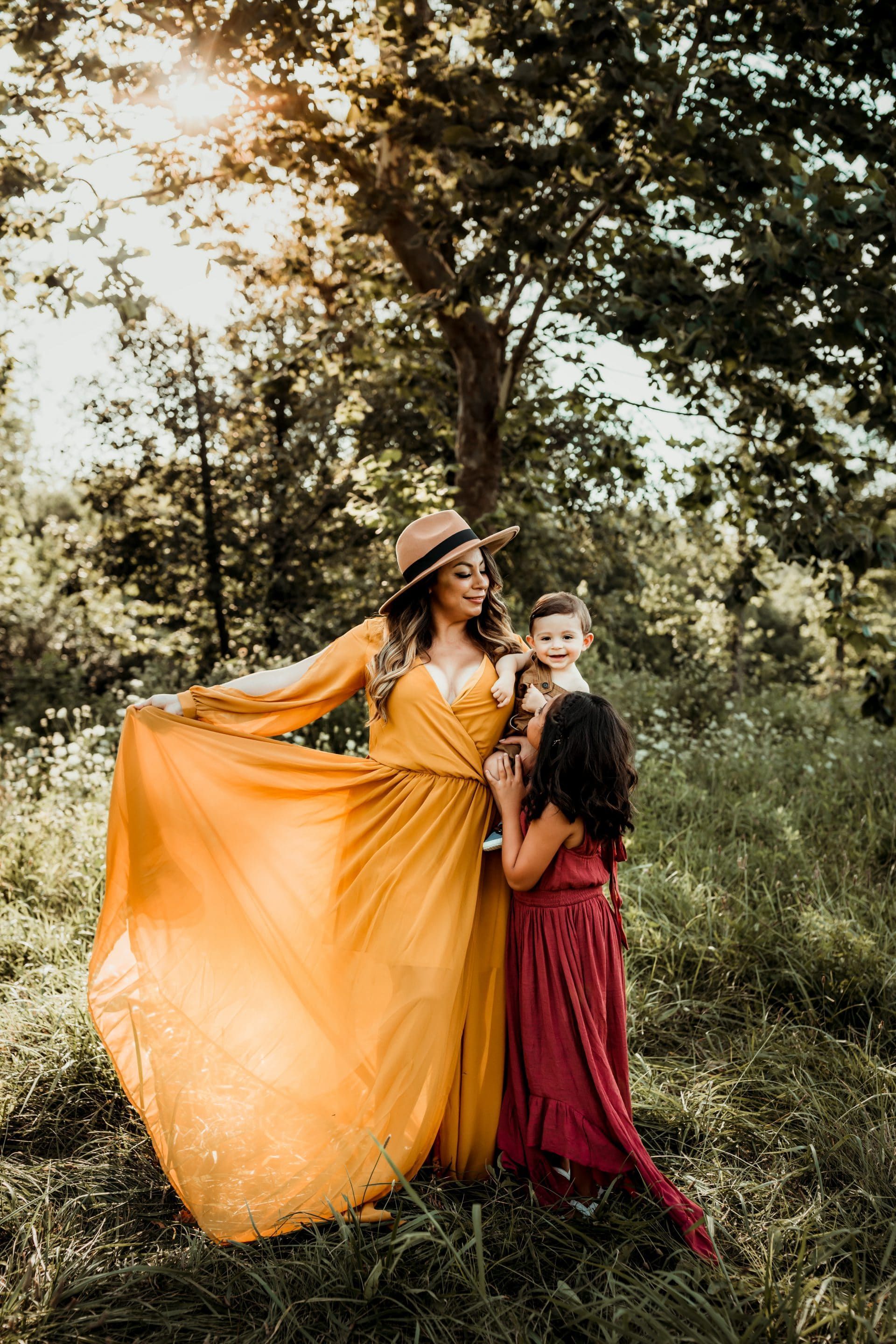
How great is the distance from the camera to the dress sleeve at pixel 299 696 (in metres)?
3.22

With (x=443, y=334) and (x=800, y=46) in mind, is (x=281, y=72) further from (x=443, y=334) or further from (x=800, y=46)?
(x=800, y=46)

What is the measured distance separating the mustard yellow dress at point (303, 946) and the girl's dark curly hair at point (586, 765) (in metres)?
0.38

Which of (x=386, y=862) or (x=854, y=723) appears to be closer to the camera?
(x=386, y=862)

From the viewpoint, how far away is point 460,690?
120 inches

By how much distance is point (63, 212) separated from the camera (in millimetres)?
4738

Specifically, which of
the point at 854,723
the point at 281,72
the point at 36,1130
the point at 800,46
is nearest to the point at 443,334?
the point at 281,72

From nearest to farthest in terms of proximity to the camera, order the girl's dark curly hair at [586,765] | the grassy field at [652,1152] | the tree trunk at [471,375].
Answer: the grassy field at [652,1152] → the girl's dark curly hair at [586,765] → the tree trunk at [471,375]

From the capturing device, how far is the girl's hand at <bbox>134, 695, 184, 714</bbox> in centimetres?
325

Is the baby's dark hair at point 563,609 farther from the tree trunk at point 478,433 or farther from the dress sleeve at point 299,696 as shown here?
the tree trunk at point 478,433

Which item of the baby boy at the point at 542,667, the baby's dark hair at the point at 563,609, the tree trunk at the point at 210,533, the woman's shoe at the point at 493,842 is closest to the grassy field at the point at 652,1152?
the woman's shoe at the point at 493,842

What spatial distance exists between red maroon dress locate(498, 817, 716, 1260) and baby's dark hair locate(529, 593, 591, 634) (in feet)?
2.23

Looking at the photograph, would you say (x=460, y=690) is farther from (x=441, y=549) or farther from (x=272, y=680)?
(x=272, y=680)

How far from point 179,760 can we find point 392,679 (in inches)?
32.3

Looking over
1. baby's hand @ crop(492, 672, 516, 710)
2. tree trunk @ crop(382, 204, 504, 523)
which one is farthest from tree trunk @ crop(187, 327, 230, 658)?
baby's hand @ crop(492, 672, 516, 710)
